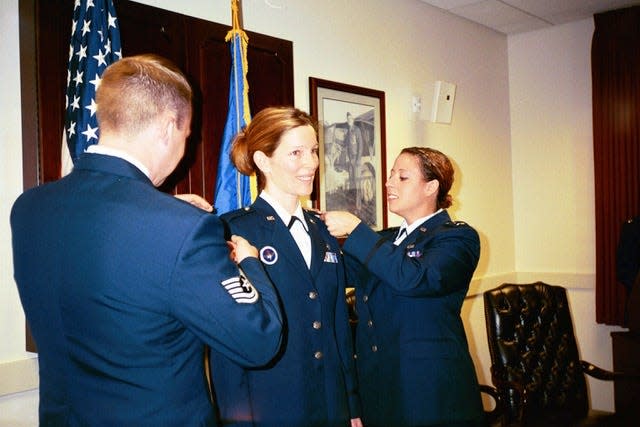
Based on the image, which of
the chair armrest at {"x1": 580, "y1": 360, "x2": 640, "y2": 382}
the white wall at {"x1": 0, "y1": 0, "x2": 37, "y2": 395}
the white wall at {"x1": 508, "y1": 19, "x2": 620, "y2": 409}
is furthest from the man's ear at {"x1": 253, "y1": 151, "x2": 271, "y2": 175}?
the white wall at {"x1": 508, "y1": 19, "x2": 620, "y2": 409}

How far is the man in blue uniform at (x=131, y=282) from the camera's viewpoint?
109 centimetres

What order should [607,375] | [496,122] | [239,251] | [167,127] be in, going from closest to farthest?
[167,127] < [239,251] < [607,375] < [496,122]

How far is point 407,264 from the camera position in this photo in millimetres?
2008

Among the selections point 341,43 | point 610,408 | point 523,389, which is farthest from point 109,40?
point 610,408

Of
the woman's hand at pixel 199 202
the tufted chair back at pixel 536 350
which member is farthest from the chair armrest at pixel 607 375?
the woman's hand at pixel 199 202

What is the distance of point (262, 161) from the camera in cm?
192

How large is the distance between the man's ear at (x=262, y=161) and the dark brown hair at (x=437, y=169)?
749mm

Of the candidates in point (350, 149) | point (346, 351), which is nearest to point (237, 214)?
point (346, 351)

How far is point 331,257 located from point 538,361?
1.78 meters

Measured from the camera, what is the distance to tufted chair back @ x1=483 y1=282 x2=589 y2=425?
2906mm

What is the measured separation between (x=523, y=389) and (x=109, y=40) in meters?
2.36

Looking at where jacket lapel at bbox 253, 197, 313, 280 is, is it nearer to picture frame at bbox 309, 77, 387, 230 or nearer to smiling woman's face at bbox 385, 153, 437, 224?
smiling woman's face at bbox 385, 153, 437, 224

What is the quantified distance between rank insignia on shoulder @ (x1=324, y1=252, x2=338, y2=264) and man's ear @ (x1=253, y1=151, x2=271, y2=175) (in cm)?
34

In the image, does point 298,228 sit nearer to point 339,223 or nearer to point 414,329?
point 339,223
